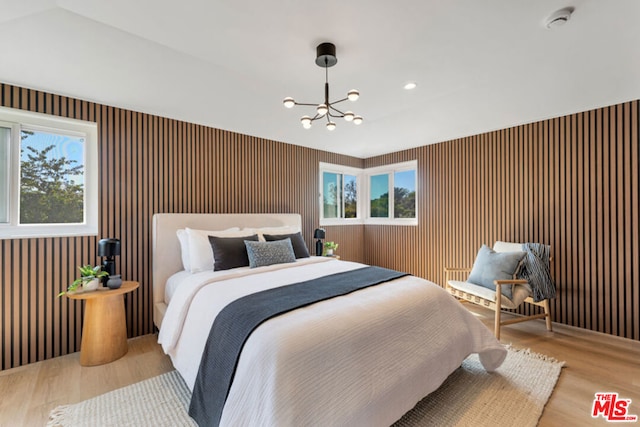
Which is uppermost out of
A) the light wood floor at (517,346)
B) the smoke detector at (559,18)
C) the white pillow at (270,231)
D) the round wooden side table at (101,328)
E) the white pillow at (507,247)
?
the smoke detector at (559,18)

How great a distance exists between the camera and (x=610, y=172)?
282cm

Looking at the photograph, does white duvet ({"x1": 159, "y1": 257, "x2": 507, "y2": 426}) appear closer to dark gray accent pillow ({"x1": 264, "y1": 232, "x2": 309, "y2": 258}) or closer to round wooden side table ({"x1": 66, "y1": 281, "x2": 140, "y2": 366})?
round wooden side table ({"x1": 66, "y1": 281, "x2": 140, "y2": 366})

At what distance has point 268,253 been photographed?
9.19 feet

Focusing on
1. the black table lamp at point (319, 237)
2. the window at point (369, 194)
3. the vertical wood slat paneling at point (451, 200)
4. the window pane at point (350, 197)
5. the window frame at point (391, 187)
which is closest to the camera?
the vertical wood slat paneling at point (451, 200)

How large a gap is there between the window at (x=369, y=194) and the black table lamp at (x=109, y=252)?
295 cm

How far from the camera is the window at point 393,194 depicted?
4680 mm

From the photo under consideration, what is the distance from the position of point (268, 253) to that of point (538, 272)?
112 inches

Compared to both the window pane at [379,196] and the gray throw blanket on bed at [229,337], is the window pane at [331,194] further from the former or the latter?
the gray throw blanket on bed at [229,337]

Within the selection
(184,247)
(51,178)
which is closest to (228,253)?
(184,247)

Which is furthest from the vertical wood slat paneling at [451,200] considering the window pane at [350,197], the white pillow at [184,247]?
the window pane at [350,197]

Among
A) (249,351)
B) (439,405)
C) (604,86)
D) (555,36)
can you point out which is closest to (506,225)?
(604,86)

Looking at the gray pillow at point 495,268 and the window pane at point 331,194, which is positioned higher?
the window pane at point 331,194

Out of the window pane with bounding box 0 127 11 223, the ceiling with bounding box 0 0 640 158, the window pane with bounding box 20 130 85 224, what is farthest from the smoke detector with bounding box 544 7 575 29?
the window pane with bounding box 0 127 11 223

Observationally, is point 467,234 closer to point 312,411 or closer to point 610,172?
point 610,172
